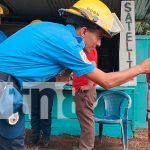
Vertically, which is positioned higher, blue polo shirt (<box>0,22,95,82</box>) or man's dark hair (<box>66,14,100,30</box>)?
man's dark hair (<box>66,14,100,30</box>)

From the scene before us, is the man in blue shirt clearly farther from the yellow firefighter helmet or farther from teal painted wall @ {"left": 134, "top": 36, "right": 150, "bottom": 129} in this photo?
teal painted wall @ {"left": 134, "top": 36, "right": 150, "bottom": 129}

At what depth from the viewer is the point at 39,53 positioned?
2828 millimetres

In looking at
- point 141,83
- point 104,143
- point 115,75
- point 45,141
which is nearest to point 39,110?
point 45,141

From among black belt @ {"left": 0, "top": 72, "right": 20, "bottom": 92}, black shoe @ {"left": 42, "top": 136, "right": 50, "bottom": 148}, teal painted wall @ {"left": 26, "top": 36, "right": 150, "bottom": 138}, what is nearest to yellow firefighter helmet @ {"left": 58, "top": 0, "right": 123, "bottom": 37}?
black belt @ {"left": 0, "top": 72, "right": 20, "bottom": 92}

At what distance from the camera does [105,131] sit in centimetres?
729

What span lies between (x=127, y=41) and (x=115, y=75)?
164 inches

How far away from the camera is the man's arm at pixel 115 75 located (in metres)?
3.03

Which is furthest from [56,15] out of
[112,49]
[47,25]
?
[47,25]

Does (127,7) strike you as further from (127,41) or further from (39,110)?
(39,110)

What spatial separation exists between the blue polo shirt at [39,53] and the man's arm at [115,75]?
0.18 metres

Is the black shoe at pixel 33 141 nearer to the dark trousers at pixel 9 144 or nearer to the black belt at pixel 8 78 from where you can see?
the dark trousers at pixel 9 144

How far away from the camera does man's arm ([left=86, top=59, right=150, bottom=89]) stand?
9.93ft

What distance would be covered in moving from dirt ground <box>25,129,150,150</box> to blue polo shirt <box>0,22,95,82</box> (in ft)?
12.2

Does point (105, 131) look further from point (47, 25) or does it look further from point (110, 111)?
point (47, 25)
